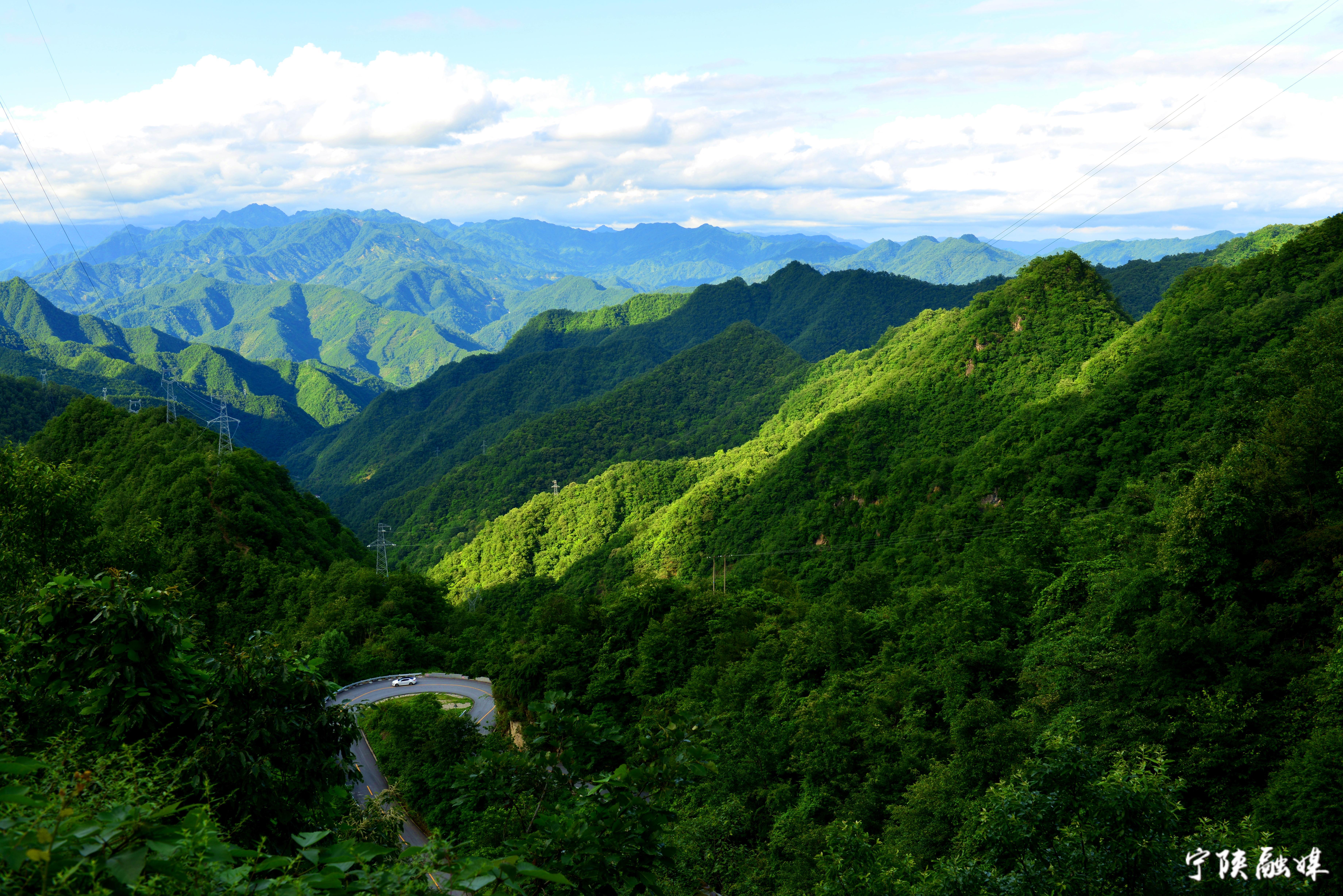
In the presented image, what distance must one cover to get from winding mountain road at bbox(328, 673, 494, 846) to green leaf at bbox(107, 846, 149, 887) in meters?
28.0

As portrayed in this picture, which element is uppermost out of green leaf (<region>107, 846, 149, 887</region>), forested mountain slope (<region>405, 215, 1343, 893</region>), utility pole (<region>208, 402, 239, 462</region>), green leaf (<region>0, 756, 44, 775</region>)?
green leaf (<region>0, 756, 44, 775</region>)

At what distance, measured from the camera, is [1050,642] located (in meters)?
27.3

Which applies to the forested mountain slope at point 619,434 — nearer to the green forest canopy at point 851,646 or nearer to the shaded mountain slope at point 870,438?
the shaded mountain slope at point 870,438

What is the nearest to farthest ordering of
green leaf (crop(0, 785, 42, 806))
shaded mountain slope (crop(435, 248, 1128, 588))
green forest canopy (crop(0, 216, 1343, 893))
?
green leaf (crop(0, 785, 42, 806)), green forest canopy (crop(0, 216, 1343, 893)), shaded mountain slope (crop(435, 248, 1128, 588))

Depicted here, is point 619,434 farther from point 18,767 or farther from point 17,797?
point 17,797

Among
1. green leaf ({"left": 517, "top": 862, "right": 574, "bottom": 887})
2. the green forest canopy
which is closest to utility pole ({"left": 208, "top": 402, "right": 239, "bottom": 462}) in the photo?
the green forest canopy

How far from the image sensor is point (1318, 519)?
2409cm

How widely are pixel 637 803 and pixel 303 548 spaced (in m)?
60.9

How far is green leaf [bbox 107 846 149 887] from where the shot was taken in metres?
5.00

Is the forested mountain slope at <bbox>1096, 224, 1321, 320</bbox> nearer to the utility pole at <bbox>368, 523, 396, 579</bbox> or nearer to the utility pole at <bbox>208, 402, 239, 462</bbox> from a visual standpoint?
the utility pole at <bbox>368, 523, 396, 579</bbox>

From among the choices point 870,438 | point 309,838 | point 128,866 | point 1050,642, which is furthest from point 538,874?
point 870,438

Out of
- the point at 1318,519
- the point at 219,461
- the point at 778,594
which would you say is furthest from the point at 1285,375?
the point at 219,461

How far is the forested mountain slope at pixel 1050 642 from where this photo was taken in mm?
15430

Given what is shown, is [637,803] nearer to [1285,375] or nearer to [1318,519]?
[1318,519]
